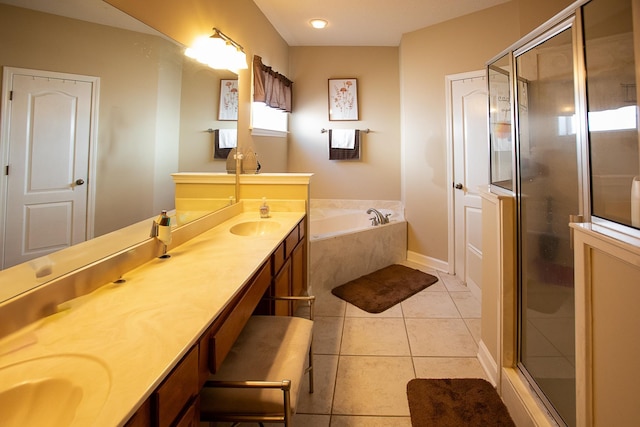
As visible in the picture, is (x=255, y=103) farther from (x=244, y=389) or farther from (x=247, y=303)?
(x=244, y=389)

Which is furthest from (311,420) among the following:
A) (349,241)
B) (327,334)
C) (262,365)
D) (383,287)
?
(349,241)

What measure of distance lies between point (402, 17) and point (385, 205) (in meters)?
2.07

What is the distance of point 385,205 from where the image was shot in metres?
4.21

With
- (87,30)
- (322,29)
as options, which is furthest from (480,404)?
(322,29)

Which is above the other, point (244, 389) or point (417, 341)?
point (244, 389)

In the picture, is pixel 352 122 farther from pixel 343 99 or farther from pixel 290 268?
pixel 290 268

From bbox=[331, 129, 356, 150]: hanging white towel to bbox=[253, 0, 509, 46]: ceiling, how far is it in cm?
107

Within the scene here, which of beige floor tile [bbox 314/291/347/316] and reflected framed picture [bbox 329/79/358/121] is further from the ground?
reflected framed picture [bbox 329/79/358/121]

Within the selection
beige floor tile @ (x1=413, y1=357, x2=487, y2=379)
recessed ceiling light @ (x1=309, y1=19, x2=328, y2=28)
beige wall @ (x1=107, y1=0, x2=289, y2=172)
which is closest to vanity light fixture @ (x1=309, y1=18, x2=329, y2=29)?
recessed ceiling light @ (x1=309, y1=19, x2=328, y2=28)

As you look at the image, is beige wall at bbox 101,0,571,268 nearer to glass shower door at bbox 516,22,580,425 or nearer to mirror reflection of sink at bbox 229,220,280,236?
mirror reflection of sink at bbox 229,220,280,236

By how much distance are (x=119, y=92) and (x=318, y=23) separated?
284cm

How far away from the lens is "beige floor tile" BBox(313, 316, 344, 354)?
216cm

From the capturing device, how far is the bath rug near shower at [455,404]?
5.03ft

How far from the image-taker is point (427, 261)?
3705 millimetres
